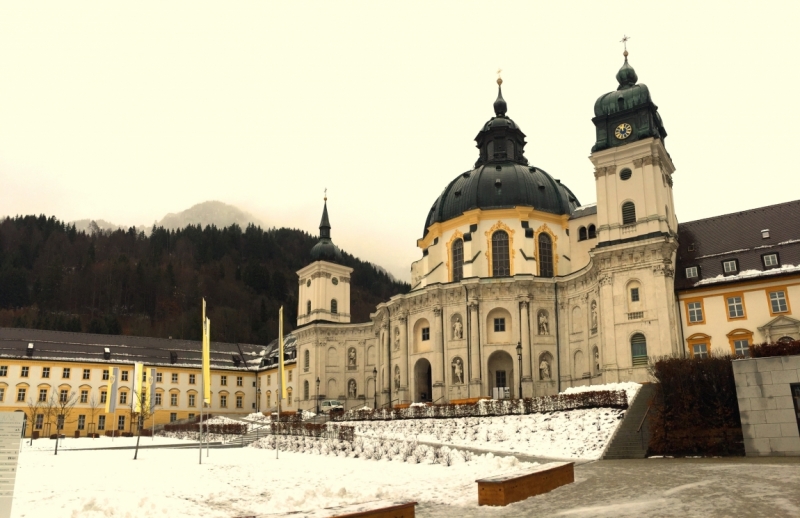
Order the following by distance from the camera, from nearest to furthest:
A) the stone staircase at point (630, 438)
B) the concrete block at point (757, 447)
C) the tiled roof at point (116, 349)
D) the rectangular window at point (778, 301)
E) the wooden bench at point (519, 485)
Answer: the wooden bench at point (519, 485) → the concrete block at point (757, 447) → the stone staircase at point (630, 438) → the rectangular window at point (778, 301) → the tiled roof at point (116, 349)

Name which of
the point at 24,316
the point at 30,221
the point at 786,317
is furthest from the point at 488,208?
the point at 30,221

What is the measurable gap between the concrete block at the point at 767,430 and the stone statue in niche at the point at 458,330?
108 ft

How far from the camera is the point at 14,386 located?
73875 millimetres

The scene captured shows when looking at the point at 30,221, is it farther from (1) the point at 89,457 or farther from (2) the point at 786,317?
(2) the point at 786,317

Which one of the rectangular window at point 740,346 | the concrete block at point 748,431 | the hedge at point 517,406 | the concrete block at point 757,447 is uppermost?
the rectangular window at point 740,346

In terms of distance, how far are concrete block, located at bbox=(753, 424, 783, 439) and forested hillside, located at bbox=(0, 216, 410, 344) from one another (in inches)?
4390

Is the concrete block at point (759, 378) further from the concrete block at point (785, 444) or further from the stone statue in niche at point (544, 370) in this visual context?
the stone statue in niche at point (544, 370)

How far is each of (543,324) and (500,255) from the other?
8.22 meters

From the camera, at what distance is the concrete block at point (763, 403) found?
2603 cm

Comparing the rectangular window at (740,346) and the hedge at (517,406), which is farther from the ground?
the rectangular window at (740,346)

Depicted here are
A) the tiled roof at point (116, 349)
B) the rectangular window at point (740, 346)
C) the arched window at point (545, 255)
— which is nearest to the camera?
the rectangular window at point (740, 346)

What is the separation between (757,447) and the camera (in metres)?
25.8

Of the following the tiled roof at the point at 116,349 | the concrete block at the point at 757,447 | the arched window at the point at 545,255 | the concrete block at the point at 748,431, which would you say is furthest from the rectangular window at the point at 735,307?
the tiled roof at the point at 116,349

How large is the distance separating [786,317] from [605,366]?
1164 centimetres
